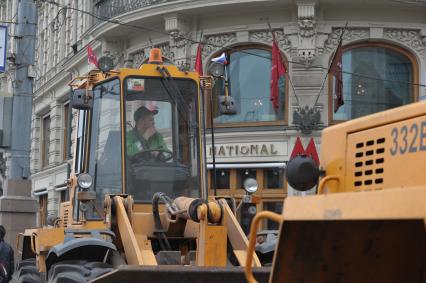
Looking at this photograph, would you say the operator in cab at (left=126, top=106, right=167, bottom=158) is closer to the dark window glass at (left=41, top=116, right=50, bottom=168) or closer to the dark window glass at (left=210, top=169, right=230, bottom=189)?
the dark window glass at (left=210, top=169, right=230, bottom=189)

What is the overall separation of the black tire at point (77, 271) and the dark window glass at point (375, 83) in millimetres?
13216

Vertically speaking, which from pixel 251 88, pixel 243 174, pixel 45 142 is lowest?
pixel 243 174

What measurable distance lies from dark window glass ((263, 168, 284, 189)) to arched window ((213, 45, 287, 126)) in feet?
4.31

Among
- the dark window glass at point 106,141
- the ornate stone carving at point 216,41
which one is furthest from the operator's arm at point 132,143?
the ornate stone carving at point 216,41

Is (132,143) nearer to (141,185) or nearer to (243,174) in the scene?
(141,185)

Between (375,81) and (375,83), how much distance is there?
0.05 m

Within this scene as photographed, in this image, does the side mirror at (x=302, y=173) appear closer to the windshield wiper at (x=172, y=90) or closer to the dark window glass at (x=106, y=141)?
the dark window glass at (x=106, y=141)

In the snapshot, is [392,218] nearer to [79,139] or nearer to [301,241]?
[301,241]

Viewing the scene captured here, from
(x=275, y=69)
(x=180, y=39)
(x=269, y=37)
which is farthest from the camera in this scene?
(x=180, y=39)

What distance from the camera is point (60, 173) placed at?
28.3 m

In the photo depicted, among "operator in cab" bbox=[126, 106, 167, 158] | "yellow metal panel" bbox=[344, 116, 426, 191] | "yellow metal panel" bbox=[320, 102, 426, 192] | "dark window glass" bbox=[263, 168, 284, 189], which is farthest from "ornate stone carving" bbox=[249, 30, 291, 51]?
"yellow metal panel" bbox=[344, 116, 426, 191]

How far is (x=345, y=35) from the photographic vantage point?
63.4 ft

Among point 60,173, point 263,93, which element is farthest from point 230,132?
point 60,173

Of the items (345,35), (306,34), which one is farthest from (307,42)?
(345,35)
